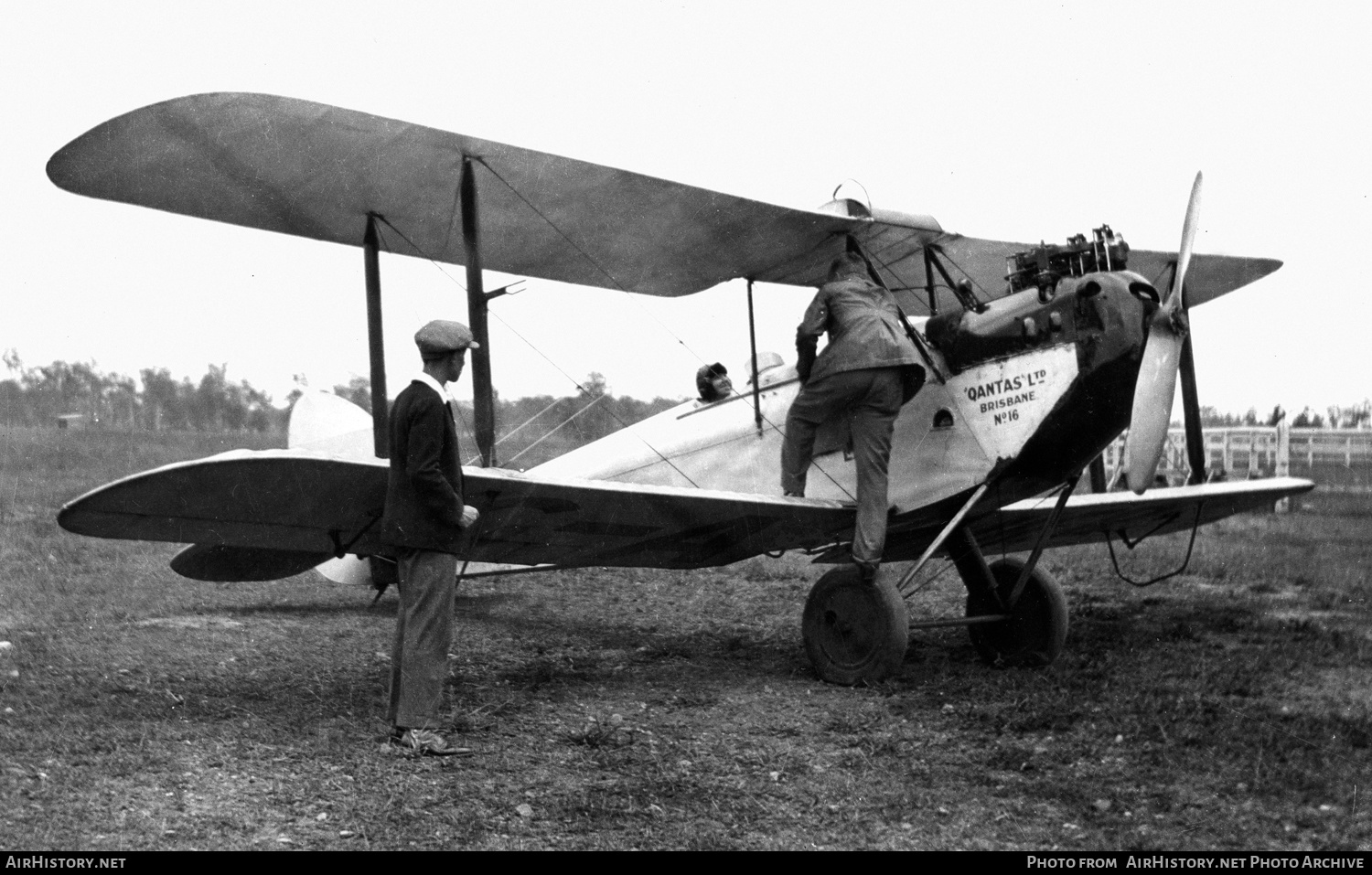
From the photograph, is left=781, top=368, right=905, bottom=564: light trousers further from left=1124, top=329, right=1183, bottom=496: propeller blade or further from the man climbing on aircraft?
left=1124, top=329, right=1183, bottom=496: propeller blade

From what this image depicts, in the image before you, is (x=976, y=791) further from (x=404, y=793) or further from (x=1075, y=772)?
(x=404, y=793)

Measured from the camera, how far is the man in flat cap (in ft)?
14.4

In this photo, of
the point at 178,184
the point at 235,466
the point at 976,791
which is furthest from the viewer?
the point at 178,184

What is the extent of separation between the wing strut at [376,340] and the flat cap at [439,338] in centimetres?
190

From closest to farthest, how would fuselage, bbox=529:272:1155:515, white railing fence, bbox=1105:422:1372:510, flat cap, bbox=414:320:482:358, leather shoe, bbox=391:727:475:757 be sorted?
leather shoe, bbox=391:727:475:757 < flat cap, bbox=414:320:482:358 < fuselage, bbox=529:272:1155:515 < white railing fence, bbox=1105:422:1372:510

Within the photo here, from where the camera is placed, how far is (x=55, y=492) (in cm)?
1265

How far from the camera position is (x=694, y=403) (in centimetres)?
718

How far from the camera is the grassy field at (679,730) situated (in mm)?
3445

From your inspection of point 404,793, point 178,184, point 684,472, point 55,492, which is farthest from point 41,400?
point 404,793

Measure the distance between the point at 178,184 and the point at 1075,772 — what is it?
490cm

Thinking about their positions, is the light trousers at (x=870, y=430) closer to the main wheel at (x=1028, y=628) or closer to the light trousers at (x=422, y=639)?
the main wheel at (x=1028, y=628)

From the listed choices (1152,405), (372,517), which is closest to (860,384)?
(1152,405)

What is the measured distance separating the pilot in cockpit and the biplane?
13cm

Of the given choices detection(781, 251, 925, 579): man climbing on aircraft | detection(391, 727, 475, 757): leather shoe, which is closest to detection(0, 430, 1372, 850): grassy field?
detection(391, 727, 475, 757): leather shoe
